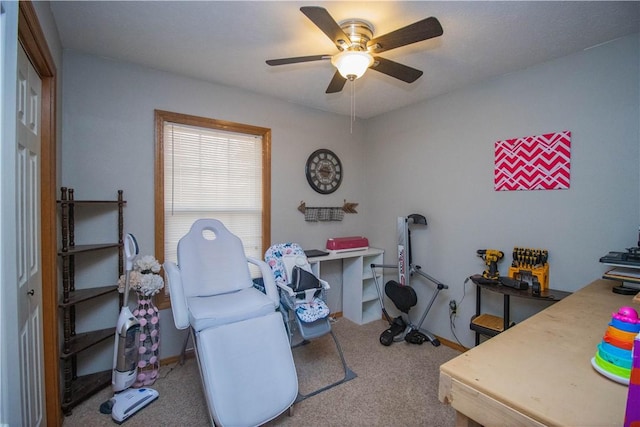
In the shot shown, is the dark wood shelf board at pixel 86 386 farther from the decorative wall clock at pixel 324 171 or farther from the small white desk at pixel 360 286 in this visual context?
the decorative wall clock at pixel 324 171

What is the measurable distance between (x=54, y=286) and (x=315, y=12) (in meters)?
2.07

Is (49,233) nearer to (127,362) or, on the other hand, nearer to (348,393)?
(127,362)

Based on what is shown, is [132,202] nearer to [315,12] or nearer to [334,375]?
[315,12]

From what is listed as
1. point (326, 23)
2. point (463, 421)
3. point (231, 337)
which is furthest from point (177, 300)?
point (326, 23)

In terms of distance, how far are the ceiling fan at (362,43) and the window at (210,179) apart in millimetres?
1273

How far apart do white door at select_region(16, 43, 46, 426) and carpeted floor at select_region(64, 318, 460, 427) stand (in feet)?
1.92

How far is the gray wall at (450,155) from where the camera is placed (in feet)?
6.79

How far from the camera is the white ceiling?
1685mm

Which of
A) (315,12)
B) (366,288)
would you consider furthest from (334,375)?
(315,12)

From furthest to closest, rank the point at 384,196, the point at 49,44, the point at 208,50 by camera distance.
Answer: the point at 384,196, the point at 208,50, the point at 49,44

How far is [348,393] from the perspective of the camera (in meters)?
2.18

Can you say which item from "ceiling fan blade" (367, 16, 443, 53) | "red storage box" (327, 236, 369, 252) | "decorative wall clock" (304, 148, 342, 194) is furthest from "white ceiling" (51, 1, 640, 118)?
"red storage box" (327, 236, 369, 252)

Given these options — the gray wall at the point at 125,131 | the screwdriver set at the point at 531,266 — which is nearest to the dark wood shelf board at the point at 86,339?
the gray wall at the point at 125,131

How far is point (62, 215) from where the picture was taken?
1.98 m
